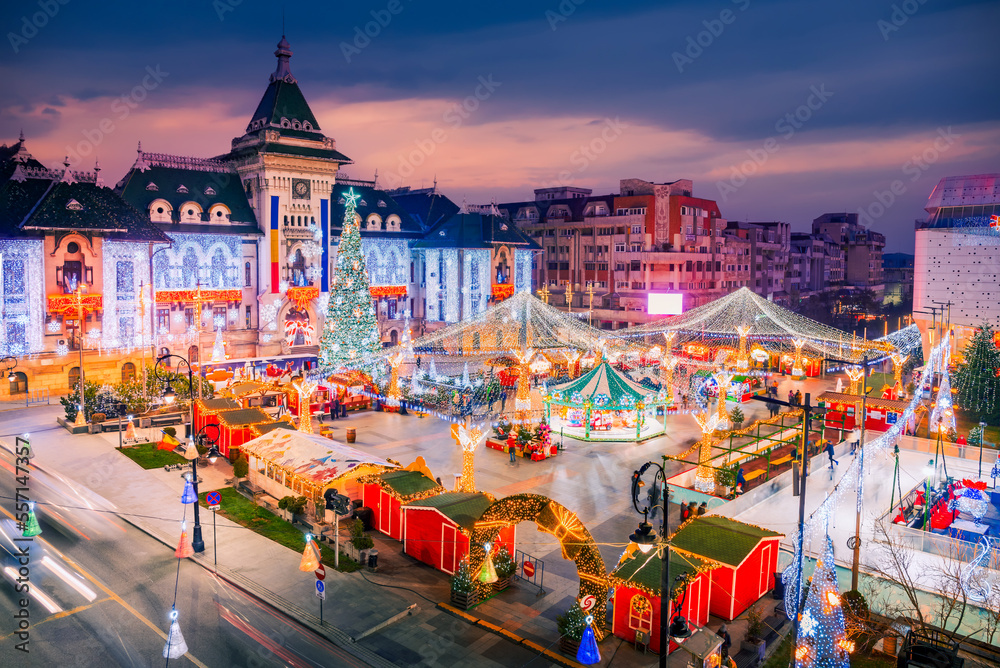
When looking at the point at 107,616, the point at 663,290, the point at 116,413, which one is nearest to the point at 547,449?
the point at 107,616

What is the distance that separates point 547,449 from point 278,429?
12.0 metres

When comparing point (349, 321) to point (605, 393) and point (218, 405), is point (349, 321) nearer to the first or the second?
point (218, 405)

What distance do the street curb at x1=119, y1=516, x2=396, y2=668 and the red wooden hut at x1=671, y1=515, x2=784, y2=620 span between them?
8.01 metres

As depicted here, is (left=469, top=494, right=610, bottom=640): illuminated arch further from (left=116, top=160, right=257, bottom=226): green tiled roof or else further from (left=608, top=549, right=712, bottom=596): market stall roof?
(left=116, top=160, right=257, bottom=226): green tiled roof

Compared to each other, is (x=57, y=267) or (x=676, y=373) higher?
(x=57, y=267)

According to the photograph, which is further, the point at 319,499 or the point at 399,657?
the point at 319,499

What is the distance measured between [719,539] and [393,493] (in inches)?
385

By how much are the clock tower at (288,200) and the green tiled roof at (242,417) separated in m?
22.7

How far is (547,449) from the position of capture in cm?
3275

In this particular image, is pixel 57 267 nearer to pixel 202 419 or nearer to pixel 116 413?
pixel 116 413

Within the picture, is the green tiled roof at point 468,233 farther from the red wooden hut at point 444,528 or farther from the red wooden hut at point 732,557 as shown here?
the red wooden hut at point 732,557

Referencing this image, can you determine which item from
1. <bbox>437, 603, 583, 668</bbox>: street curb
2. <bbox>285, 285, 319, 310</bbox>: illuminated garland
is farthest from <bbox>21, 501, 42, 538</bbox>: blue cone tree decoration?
<bbox>285, 285, 319, 310</bbox>: illuminated garland

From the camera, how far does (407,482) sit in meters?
22.7

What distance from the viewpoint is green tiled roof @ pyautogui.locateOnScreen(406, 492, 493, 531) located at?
1978cm
